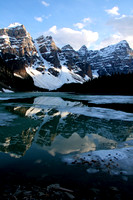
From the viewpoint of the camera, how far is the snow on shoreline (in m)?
6.50

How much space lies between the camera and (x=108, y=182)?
5602mm

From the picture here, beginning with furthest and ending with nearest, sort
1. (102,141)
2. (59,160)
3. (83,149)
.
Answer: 1. (102,141)
2. (83,149)
3. (59,160)

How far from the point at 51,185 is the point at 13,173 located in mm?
1813

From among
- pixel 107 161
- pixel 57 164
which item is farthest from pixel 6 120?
pixel 107 161

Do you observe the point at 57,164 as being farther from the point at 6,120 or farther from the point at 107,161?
the point at 6,120

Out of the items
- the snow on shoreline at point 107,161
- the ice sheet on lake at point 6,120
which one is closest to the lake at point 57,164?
the snow on shoreline at point 107,161

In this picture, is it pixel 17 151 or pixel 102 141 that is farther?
pixel 102 141

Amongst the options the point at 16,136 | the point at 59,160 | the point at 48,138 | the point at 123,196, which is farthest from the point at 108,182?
the point at 16,136

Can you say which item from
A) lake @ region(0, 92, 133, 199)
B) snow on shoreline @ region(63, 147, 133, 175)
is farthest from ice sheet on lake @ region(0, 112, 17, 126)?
snow on shoreline @ region(63, 147, 133, 175)

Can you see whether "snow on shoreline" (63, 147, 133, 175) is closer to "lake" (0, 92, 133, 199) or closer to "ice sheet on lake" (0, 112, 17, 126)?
"lake" (0, 92, 133, 199)

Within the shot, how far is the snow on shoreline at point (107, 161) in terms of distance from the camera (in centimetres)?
650

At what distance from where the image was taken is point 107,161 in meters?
7.33

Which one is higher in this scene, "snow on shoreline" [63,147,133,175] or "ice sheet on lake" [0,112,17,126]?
"ice sheet on lake" [0,112,17,126]

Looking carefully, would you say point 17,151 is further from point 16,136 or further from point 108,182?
point 108,182
